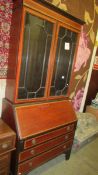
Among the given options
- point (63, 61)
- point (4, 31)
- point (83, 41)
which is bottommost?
point (63, 61)

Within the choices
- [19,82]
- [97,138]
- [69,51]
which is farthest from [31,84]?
[97,138]

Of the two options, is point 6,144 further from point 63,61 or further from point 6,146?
point 63,61

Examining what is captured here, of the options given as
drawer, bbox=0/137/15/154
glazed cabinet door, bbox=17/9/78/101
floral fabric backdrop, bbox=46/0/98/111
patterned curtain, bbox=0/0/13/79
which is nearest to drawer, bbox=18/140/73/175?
drawer, bbox=0/137/15/154

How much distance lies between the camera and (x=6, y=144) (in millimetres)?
1553

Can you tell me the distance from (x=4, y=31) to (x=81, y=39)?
61.5 inches

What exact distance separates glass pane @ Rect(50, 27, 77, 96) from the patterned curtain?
610 millimetres

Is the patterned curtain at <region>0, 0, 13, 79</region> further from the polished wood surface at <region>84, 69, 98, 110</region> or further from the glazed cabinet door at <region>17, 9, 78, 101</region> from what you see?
the polished wood surface at <region>84, 69, 98, 110</region>

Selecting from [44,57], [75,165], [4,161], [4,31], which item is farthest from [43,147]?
[4,31]

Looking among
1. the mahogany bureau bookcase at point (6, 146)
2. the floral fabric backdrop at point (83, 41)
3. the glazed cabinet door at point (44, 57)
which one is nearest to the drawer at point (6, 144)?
the mahogany bureau bookcase at point (6, 146)

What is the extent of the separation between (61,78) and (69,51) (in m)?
0.38

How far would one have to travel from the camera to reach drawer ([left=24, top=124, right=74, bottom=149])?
66.4 inches

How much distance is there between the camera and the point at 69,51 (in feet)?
6.96

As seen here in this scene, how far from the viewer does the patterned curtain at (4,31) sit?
5.50 feet

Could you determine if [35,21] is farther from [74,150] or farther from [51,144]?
[74,150]
